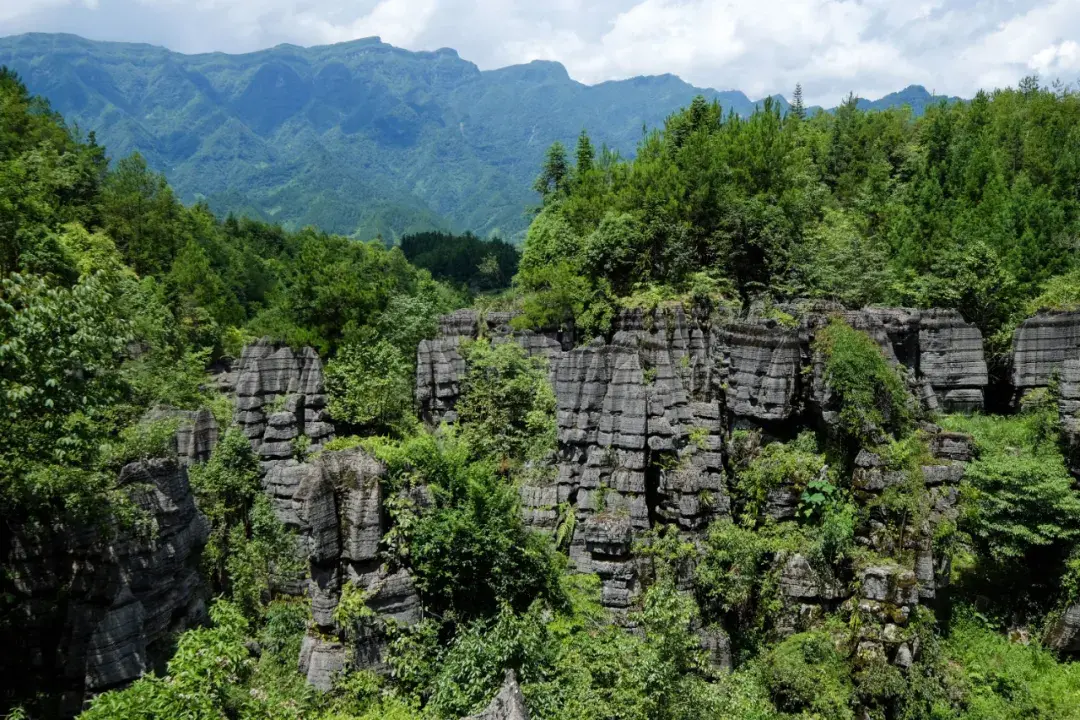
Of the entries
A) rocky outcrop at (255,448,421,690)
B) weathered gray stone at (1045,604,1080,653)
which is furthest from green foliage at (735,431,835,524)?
rocky outcrop at (255,448,421,690)

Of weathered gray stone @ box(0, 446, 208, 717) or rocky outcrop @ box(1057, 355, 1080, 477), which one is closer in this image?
weathered gray stone @ box(0, 446, 208, 717)

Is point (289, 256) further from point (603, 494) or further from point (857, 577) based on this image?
point (857, 577)

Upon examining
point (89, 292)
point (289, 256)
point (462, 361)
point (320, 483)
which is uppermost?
point (289, 256)

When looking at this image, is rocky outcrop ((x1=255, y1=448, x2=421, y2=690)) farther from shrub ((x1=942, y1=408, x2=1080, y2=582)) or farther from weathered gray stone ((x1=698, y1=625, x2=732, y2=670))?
shrub ((x1=942, y1=408, x2=1080, y2=582))

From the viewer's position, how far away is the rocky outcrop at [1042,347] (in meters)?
19.5

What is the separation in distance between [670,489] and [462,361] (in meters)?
10.5

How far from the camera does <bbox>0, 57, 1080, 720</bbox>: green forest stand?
11.1 m

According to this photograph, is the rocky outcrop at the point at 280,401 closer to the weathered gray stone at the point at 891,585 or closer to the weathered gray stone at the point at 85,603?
the weathered gray stone at the point at 85,603

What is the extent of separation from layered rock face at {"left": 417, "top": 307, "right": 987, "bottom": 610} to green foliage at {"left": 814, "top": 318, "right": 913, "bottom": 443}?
0.59 m

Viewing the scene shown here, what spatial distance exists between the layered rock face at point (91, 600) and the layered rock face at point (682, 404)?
8.67m

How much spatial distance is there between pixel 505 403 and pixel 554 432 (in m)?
3.15

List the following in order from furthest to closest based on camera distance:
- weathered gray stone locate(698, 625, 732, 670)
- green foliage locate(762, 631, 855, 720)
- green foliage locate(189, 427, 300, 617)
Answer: green foliage locate(189, 427, 300, 617) < weathered gray stone locate(698, 625, 732, 670) < green foliage locate(762, 631, 855, 720)

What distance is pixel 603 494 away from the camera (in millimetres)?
16703

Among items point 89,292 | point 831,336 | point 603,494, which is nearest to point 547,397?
point 603,494
